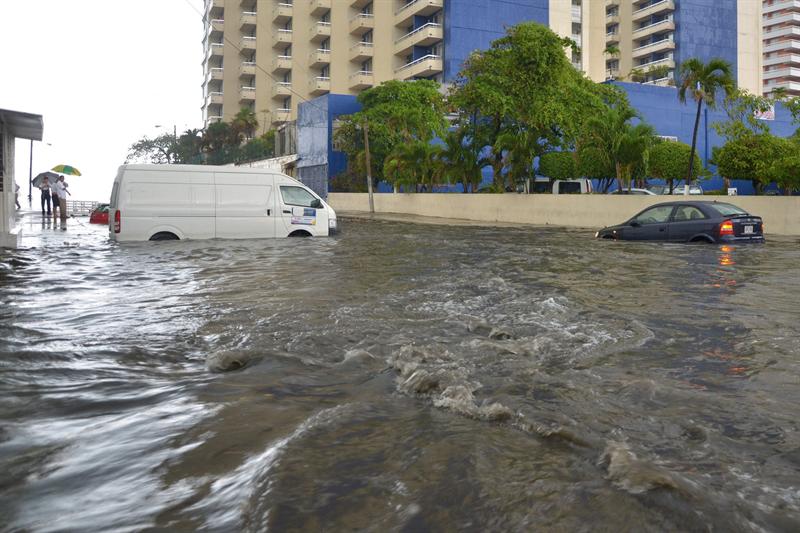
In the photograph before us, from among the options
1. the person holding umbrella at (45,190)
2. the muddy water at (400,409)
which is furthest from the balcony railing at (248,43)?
the muddy water at (400,409)

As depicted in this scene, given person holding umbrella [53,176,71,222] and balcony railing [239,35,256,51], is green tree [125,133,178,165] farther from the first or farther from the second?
person holding umbrella [53,176,71,222]

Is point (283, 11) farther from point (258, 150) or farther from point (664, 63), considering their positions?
point (664, 63)

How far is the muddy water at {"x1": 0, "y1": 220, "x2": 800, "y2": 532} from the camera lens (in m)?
2.81

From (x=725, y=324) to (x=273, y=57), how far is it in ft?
234

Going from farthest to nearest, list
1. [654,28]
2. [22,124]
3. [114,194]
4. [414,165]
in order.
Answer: [654,28] → [414,165] → [22,124] → [114,194]

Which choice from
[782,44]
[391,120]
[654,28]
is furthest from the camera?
[782,44]

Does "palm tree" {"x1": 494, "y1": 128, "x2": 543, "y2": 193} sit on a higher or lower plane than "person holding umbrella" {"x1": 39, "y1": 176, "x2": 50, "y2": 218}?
higher

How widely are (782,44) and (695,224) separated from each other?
9342cm

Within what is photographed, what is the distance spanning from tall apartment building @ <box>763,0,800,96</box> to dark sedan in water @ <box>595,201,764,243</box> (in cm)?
8665

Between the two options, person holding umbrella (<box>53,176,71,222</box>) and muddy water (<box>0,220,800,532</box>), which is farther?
person holding umbrella (<box>53,176,71,222</box>)

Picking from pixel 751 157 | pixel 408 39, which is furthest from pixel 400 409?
pixel 408 39

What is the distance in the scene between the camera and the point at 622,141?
91.9 feet

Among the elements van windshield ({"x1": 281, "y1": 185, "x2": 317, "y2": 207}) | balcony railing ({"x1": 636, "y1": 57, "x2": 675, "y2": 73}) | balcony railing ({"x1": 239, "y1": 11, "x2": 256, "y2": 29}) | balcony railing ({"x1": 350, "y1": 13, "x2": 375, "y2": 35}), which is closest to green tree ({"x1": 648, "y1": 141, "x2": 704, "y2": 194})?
van windshield ({"x1": 281, "y1": 185, "x2": 317, "y2": 207})

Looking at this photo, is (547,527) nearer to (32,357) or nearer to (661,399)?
(661,399)
